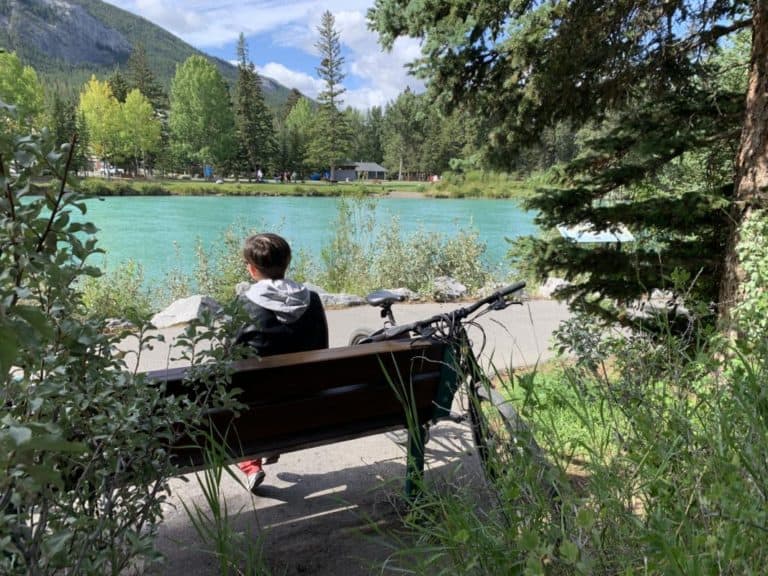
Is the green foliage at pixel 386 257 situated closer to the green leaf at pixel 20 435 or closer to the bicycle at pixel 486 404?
the bicycle at pixel 486 404

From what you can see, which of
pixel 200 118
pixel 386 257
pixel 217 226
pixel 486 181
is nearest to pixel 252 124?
pixel 200 118

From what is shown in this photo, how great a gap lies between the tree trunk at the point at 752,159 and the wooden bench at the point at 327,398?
266 centimetres

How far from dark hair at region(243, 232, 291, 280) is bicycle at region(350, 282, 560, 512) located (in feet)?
2.17

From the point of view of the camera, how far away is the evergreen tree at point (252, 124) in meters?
63.5

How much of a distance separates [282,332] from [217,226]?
21868 millimetres

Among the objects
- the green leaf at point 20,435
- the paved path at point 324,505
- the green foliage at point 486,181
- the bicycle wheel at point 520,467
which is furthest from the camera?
the green foliage at point 486,181

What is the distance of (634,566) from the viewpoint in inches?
48.1

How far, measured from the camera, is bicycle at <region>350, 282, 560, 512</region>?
5.23 ft

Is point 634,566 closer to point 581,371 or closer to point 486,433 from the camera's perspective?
point 486,433

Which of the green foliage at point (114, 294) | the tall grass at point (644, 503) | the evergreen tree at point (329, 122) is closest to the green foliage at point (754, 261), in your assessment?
the tall grass at point (644, 503)

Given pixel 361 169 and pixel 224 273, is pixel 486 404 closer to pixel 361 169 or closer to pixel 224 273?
pixel 224 273

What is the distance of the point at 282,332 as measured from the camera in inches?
112

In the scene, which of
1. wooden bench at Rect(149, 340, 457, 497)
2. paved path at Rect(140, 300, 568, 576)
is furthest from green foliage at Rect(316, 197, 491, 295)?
wooden bench at Rect(149, 340, 457, 497)

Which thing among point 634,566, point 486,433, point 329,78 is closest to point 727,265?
point 486,433
